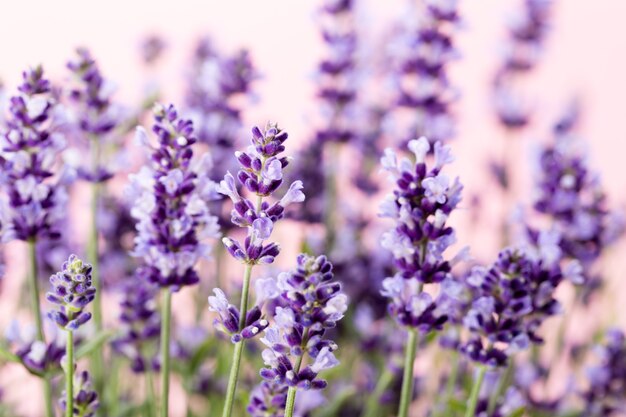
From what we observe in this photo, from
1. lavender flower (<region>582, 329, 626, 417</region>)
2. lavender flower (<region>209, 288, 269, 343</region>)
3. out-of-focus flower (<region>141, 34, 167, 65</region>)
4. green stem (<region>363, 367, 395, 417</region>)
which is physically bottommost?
green stem (<region>363, 367, 395, 417</region>)

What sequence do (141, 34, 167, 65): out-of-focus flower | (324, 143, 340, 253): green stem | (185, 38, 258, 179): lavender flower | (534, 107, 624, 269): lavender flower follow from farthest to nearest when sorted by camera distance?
(141, 34, 167, 65): out-of-focus flower, (324, 143, 340, 253): green stem, (185, 38, 258, 179): lavender flower, (534, 107, 624, 269): lavender flower

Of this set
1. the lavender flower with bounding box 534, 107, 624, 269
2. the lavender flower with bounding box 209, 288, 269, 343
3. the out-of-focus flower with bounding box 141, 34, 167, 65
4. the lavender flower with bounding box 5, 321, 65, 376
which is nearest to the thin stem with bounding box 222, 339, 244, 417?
the lavender flower with bounding box 209, 288, 269, 343

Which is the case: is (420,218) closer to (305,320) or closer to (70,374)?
(305,320)

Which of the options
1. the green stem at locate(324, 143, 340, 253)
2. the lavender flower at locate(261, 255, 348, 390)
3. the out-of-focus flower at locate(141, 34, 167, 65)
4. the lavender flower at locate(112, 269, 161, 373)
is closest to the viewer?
the lavender flower at locate(261, 255, 348, 390)

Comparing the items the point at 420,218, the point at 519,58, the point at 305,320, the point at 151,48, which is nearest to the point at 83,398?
the point at 305,320

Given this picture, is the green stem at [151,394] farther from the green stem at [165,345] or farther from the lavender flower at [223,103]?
the lavender flower at [223,103]

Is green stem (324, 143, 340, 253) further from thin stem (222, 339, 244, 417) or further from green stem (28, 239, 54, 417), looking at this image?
thin stem (222, 339, 244, 417)

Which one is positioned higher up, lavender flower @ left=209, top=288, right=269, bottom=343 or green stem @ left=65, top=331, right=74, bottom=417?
lavender flower @ left=209, top=288, right=269, bottom=343

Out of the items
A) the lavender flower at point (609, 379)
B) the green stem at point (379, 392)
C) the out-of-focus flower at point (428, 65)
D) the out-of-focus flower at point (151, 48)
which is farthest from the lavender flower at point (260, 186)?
the out-of-focus flower at point (151, 48)
